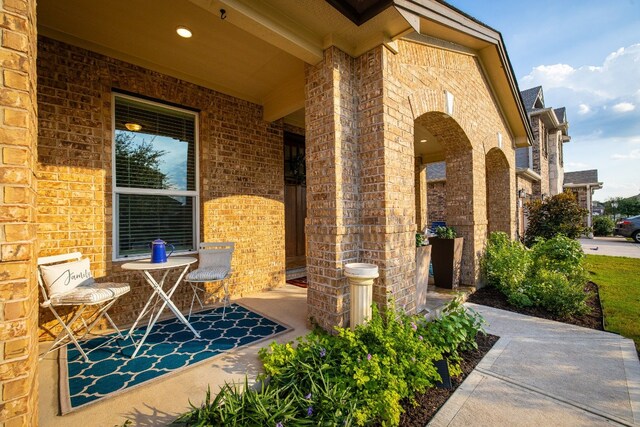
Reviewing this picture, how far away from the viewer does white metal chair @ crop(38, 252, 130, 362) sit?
2.32 metres

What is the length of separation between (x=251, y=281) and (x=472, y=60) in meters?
5.55

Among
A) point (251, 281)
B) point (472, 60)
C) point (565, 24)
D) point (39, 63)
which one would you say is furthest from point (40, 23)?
point (565, 24)

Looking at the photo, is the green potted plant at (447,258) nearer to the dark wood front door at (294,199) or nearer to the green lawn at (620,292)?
the green lawn at (620,292)

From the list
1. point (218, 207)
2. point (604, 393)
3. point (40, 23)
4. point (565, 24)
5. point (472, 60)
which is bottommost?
point (604, 393)

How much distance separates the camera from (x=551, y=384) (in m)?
2.29

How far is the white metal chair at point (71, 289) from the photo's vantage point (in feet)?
7.62

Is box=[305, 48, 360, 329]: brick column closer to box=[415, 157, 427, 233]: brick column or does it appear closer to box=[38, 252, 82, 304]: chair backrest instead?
box=[38, 252, 82, 304]: chair backrest

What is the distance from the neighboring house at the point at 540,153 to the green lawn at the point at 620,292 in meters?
3.92

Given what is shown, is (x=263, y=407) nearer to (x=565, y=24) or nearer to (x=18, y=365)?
(x=18, y=365)

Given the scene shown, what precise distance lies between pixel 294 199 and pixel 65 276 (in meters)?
3.64

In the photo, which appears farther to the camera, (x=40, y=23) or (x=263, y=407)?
(x=40, y=23)

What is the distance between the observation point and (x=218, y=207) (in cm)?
399

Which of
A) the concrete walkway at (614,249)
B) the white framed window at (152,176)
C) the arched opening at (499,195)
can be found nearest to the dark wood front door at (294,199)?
the white framed window at (152,176)

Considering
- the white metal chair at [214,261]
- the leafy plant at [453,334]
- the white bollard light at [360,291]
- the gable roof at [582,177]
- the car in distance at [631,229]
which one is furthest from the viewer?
the gable roof at [582,177]
